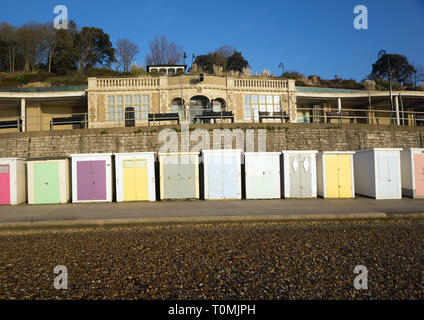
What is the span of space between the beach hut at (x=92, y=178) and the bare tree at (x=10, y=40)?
46.8m

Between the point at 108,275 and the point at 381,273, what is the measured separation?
4542 mm

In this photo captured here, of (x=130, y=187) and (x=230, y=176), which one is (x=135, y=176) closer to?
(x=130, y=187)

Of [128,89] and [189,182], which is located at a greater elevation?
[128,89]

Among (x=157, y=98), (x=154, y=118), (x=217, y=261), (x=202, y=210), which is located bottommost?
(x=217, y=261)

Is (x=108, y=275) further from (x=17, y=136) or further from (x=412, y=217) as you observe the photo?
(x=17, y=136)

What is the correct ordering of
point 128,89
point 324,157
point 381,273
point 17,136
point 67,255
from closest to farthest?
point 381,273 → point 67,255 → point 324,157 → point 17,136 → point 128,89

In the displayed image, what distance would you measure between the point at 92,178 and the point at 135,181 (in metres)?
1.84

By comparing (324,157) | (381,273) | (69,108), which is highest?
(69,108)

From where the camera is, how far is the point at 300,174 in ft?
35.6

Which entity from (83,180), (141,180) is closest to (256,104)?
(141,180)

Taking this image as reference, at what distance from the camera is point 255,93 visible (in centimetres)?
2188

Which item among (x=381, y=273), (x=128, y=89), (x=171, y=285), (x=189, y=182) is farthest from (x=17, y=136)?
(x=381, y=273)
